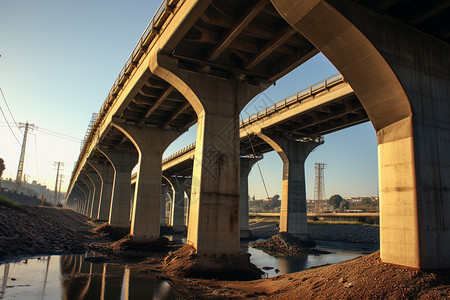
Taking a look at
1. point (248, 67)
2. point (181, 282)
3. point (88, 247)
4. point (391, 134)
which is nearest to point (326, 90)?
point (248, 67)

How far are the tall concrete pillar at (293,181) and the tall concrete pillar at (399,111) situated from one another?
28.8 m

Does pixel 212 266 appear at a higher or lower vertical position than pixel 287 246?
higher

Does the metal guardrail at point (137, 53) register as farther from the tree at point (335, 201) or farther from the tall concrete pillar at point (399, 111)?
the tree at point (335, 201)

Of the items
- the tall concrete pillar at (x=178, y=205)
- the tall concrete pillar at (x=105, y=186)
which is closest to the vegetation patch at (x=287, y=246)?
the tall concrete pillar at (x=105, y=186)

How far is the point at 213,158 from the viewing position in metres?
18.2

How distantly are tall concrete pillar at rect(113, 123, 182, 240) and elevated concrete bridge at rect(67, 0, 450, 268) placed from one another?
A: 0.10m

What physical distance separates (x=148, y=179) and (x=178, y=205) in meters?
41.6

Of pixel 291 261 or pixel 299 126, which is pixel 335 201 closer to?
pixel 299 126

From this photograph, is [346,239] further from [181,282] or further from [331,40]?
[331,40]

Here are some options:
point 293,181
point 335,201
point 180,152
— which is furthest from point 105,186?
point 335,201

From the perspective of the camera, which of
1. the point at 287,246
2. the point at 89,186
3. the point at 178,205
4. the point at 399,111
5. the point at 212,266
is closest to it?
the point at 399,111

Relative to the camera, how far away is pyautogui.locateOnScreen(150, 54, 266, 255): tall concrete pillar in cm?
1747

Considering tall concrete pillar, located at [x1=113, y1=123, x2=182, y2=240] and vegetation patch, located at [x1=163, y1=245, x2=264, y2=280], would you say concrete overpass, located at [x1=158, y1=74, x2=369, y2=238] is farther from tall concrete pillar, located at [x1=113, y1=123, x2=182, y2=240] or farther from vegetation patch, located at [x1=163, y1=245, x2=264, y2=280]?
vegetation patch, located at [x1=163, y1=245, x2=264, y2=280]

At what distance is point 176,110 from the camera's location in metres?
29.4
